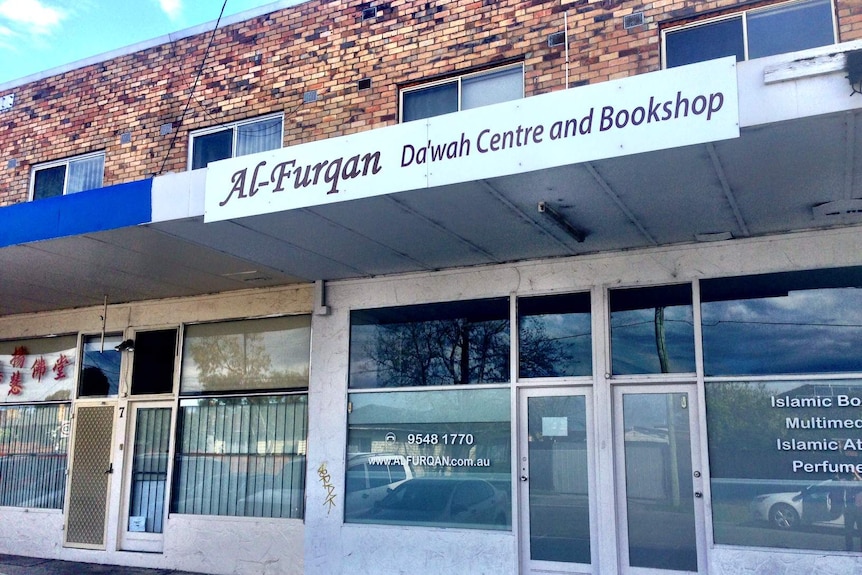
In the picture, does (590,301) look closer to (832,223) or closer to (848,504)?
(832,223)

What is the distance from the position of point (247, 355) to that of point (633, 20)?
640 centimetres

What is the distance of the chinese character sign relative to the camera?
→ 488 inches

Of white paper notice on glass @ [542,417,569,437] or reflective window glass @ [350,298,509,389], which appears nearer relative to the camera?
white paper notice on glass @ [542,417,569,437]

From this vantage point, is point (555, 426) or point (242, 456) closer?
point (555, 426)

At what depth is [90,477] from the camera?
1166cm

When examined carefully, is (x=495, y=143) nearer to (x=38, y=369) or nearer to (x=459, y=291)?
(x=459, y=291)

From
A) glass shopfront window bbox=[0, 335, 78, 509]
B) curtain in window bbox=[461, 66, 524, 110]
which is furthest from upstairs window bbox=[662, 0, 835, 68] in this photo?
glass shopfront window bbox=[0, 335, 78, 509]

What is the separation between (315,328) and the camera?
1007cm

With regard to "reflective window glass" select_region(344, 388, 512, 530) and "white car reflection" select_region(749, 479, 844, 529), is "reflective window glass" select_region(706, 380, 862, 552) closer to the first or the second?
"white car reflection" select_region(749, 479, 844, 529)

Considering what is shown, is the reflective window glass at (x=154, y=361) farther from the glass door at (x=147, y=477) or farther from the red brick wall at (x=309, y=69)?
the red brick wall at (x=309, y=69)

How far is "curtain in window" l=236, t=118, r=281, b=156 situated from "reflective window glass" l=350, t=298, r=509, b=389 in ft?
8.58

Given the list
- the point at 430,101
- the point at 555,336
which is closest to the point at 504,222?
the point at 555,336

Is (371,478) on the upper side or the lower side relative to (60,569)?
upper

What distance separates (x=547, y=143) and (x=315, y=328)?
4877 mm
